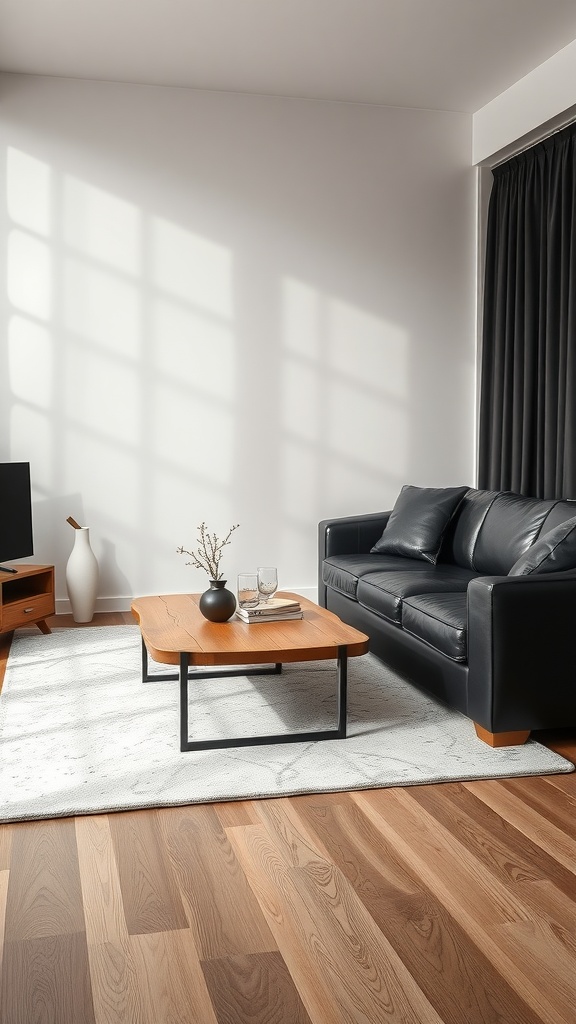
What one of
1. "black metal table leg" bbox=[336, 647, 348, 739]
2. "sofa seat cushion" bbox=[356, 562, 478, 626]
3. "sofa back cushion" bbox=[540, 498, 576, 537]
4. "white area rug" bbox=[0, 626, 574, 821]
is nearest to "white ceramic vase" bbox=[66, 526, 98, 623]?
"white area rug" bbox=[0, 626, 574, 821]

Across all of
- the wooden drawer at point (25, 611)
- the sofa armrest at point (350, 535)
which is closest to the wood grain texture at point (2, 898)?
the wooden drawer at point (25, 611)

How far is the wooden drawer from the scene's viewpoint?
4.84 metres

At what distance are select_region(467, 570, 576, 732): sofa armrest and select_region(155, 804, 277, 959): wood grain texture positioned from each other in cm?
109

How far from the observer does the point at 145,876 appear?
2.33m

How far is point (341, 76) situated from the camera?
5.50 metres

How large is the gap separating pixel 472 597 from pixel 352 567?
5.26ft

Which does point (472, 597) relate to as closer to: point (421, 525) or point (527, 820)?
point (527, 820)

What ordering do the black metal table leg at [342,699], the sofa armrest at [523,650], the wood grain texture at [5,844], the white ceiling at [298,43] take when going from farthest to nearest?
the white ceiling at [298,43] → the black metal table leg at [342,699] → the sofa armrest at [523,650] → the wood grain texture at [5,844]

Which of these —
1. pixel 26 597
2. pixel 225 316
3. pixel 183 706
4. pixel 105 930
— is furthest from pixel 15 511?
pixel 105 930

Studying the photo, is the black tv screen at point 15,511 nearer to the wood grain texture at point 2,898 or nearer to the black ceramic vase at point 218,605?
the black ceramic vase at point 218,605

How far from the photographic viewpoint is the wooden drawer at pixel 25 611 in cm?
484

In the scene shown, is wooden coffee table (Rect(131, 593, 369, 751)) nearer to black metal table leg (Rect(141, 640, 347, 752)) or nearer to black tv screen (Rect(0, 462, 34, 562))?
black metal table leg (Rect(141, 640, 347, 752))

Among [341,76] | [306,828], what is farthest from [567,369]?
[306,828]

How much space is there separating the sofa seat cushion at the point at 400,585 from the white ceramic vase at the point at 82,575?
5.81ft
